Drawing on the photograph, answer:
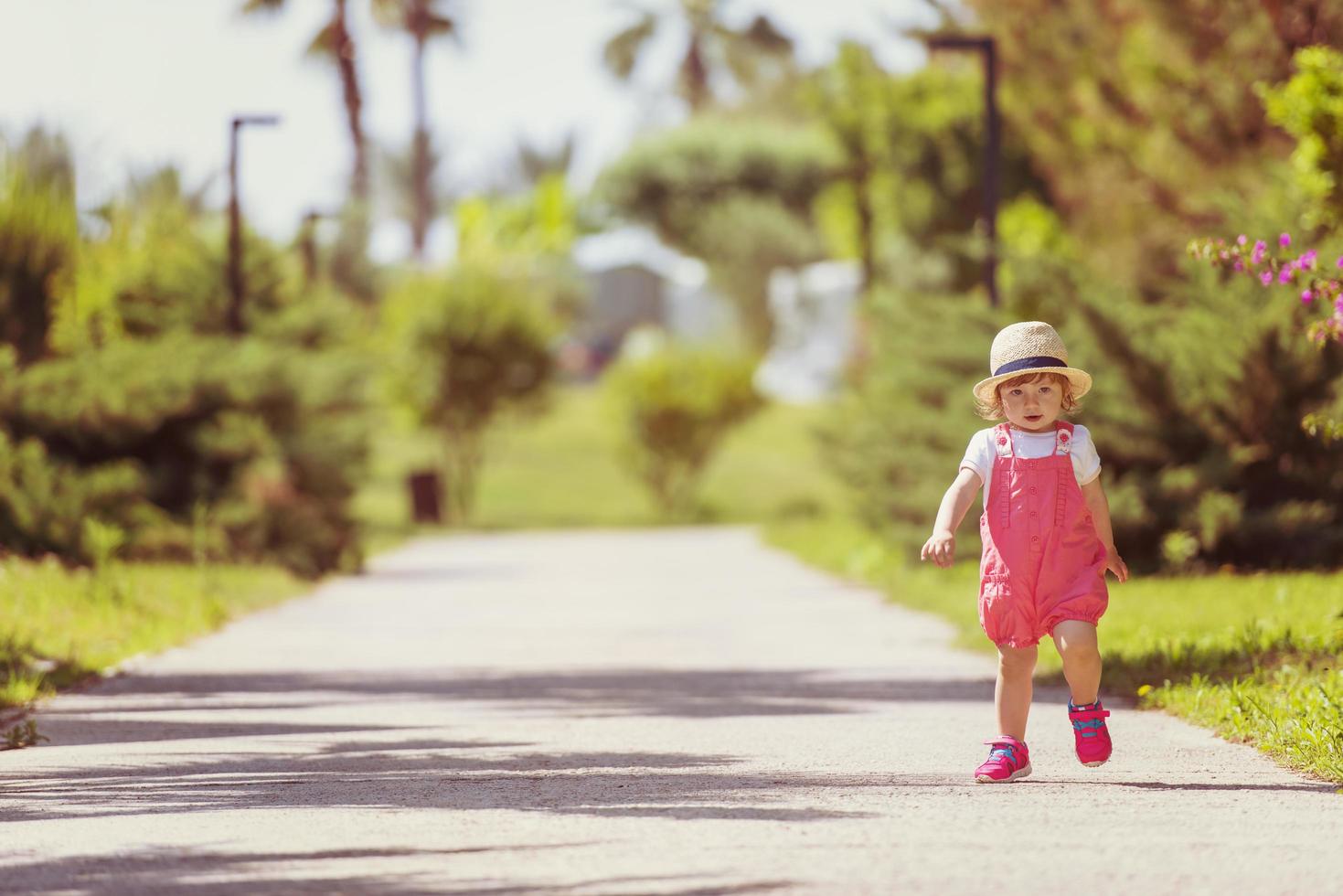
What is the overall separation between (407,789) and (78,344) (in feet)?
50.4

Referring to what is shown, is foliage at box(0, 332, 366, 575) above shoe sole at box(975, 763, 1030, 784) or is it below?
above

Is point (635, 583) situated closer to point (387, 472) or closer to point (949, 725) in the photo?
point (949, 725)

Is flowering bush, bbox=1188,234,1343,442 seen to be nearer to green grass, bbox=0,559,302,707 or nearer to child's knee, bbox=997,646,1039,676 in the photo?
child's knee, bbox=997,646,1039,676

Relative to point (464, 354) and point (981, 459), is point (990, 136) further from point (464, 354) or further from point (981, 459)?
point (464, 354)

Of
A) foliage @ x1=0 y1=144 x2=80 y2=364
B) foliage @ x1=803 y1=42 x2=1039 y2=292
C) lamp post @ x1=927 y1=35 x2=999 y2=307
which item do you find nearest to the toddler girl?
lamp post @ x1=927 y1=35 x2=999 y2=307

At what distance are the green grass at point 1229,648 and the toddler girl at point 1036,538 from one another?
1032 mm

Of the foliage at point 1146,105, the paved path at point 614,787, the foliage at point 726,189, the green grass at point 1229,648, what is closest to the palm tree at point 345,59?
the foliage at point 726,189

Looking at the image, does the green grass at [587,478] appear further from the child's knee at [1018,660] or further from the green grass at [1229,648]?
the child's knee at [1018,660]

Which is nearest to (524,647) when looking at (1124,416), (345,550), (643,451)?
(1124,416)

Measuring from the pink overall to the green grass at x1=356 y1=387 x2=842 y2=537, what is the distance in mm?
27571

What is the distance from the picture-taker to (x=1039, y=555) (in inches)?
303

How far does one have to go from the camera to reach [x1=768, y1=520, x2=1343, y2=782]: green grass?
8.57 metres

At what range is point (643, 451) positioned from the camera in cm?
4219

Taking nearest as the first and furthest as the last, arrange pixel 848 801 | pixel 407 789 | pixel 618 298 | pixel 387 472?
pixel 848 801
pixel 407 789
pixel 387 472
pixel 618 298
